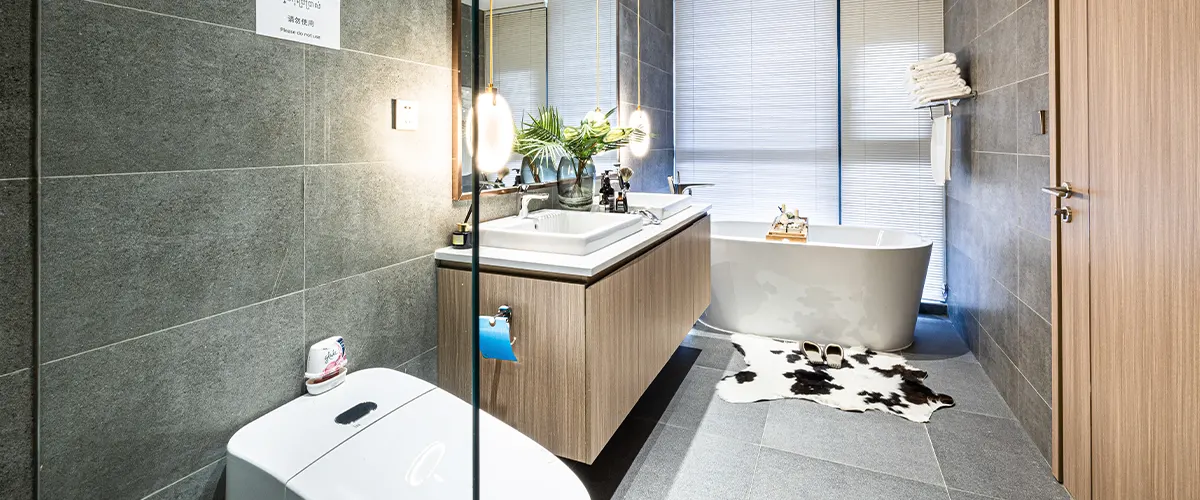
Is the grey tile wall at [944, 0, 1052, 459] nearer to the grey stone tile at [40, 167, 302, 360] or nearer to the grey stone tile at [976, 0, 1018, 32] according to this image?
the grey stone tile at [976, 0, 1018, 32]

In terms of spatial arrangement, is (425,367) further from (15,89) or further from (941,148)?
(941,148)

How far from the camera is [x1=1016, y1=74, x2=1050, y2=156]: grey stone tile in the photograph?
1783 millimetres

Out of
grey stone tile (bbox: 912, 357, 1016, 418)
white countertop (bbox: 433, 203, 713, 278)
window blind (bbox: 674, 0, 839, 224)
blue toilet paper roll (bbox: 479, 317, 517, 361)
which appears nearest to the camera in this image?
blue toilet paper roll (bbox: 479, 317, 517, 361)

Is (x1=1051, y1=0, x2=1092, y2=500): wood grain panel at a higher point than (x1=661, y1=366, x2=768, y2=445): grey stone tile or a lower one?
higher

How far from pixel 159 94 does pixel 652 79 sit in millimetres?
3281

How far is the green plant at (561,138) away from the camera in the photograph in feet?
6.14

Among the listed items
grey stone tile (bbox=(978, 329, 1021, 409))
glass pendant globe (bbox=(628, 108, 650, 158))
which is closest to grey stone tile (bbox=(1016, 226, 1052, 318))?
grey stone tile (bbox=(978, 329, 1021, 409))

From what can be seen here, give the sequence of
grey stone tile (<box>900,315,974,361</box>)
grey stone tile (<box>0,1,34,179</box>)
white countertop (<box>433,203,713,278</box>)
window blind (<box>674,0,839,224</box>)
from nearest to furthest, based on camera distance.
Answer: grey stone tile (<box>0,1,34,179</box>), white countertop (<box>433,203,713,278</box>), grey stone tile (<box>900,315,974,361</box>), window blind (<box>674,0,839,224</box>)

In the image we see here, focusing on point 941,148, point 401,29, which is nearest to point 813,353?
point 941,148

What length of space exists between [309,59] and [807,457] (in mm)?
1907

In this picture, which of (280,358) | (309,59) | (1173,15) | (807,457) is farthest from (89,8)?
(807,457)

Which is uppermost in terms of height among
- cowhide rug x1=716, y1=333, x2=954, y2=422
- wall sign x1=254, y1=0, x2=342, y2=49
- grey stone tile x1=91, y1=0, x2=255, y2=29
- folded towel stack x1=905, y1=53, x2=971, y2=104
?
folded towel stack x1=905, y1=53, x2=971, y2=104

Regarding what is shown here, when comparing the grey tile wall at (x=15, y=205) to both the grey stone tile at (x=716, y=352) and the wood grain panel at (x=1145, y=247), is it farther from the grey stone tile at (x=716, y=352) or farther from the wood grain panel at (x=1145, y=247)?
the grey stone tile at (x=716, y=352)

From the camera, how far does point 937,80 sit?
279 centimetres
